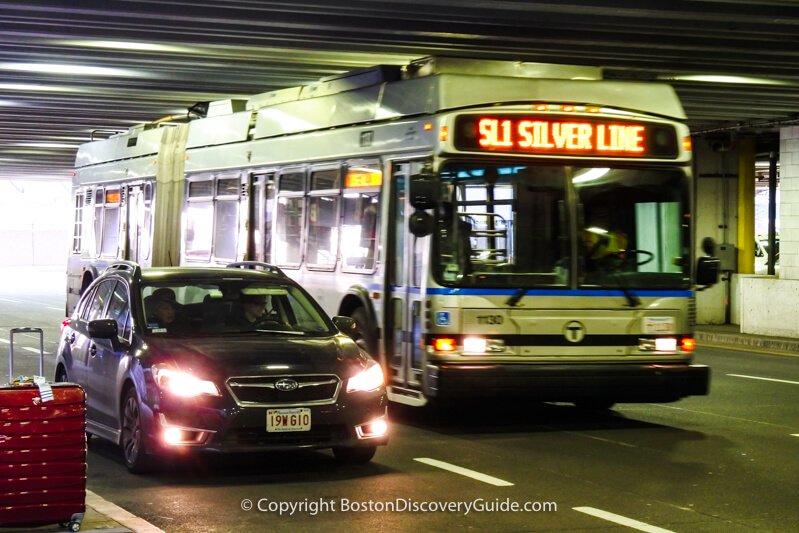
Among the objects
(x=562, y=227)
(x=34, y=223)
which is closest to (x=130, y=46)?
(x=562, y=227)

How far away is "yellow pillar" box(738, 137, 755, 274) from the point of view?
29562mm

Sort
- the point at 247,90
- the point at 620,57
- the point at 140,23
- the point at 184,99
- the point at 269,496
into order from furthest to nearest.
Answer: the point at 184,99 → the point at 247,90 → the point at 620,57 → the point at 140,23 → the point at 269,496

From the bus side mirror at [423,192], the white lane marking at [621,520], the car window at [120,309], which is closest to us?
the white lane marking at [621,520]

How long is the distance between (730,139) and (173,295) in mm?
Result: 20397

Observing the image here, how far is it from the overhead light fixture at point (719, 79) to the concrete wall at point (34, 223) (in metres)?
64.9

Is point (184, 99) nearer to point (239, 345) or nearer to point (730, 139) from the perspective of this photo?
point (730, 139)

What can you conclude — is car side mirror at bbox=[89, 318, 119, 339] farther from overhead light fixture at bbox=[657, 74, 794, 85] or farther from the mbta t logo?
overhead light fixture at bbox=[657, 74, 794, 85]

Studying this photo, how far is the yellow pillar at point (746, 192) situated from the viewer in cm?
2956

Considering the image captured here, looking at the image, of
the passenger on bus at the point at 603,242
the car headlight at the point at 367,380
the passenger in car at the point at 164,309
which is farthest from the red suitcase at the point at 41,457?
the passenger on bus at the point at 603,242

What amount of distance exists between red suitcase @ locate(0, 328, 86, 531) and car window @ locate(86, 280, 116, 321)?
4038 millimetres


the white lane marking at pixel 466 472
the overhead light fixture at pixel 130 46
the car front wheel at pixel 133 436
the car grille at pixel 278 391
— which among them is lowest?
the white lane marking at pixel 466 472

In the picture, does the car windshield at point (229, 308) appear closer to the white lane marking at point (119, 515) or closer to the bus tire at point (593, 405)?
the white lane marking at point (119, 515)

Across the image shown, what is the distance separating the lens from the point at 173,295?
1114 cm

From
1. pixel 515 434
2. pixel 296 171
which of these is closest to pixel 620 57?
pixel 296 171
